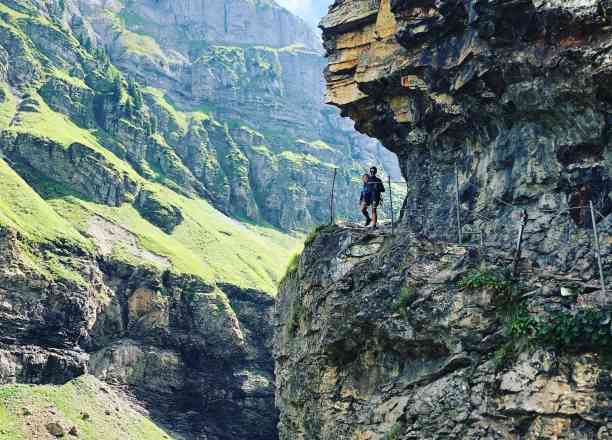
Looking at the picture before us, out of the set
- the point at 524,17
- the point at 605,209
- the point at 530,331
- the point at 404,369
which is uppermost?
the point at 524,17

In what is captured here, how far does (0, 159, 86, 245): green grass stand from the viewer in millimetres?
123312

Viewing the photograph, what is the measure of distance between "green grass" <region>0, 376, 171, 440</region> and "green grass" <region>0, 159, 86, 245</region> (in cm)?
2806

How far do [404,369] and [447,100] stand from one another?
14984 mm

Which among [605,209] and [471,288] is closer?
[471,288]

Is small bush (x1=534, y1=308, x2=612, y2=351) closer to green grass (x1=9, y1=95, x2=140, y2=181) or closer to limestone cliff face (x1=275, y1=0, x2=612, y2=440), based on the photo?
limestone cliff face (x1=275, y1=0, x2=612, y2=440)

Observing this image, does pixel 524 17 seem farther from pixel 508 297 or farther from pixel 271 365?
pixel 271 365

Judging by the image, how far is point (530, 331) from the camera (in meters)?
21.0

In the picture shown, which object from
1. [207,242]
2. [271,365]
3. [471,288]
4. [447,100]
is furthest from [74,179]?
[471,288]

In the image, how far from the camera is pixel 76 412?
10300 cm

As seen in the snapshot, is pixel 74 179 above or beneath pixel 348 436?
above

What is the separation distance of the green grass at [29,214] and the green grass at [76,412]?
92.1ft

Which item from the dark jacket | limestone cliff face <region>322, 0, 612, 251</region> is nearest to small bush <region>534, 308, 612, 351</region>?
limestone cliff face <region>322, 0, 612, 251</region>

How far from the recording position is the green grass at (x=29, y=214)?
123312mm

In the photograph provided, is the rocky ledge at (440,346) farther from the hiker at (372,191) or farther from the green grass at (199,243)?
the green grass at (199,243)
